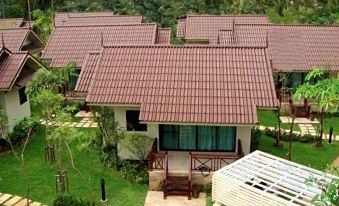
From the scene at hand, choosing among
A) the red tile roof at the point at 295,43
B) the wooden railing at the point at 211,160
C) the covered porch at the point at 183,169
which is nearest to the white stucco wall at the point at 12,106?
the covered porch at the point at 183,169

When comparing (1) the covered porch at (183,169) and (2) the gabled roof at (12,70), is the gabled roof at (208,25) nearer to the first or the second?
(2) the gabled roof at (12,70)

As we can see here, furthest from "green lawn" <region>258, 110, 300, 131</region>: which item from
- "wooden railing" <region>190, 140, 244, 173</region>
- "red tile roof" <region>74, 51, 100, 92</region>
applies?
"red tile roof" <region>74, 51, 100, 92</region>

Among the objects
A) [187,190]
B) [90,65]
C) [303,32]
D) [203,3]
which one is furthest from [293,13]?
[187,190]

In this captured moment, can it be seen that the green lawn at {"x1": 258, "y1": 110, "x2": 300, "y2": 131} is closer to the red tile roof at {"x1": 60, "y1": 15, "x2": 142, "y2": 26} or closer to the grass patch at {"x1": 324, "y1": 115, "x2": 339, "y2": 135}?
the grass patch at {"x1": 324, "y1": 115, "x2": 339, "y2": 135}

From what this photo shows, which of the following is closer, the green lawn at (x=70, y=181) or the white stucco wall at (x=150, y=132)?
the green lawn at (x=70, y=181)

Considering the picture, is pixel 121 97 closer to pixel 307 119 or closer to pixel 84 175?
pixel 84 175

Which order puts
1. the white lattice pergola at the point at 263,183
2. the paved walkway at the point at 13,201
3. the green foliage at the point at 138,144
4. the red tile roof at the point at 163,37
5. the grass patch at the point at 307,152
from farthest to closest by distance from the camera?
the red tile roof at the point at 163,37 → the grass patch at the point at 307,152 → the green foliage at the point at 138,144 → the paved walkway at the point at 13,201 → the white lattice pergola at the point at 263,183

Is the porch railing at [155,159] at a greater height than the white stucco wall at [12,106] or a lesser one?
lesser
